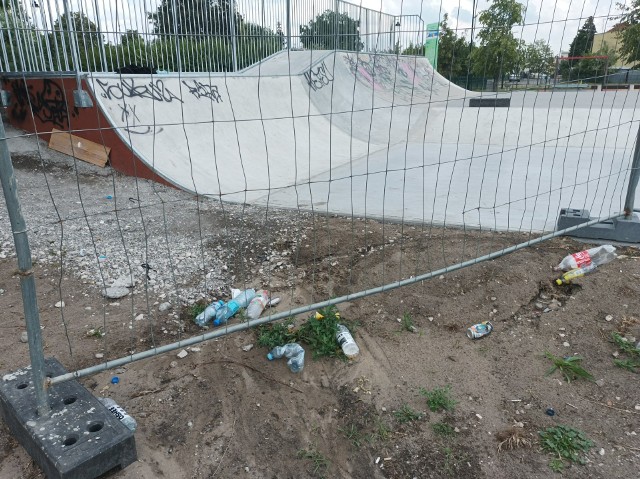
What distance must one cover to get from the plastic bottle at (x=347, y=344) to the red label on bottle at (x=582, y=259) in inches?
89.3

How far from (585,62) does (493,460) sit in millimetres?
5598

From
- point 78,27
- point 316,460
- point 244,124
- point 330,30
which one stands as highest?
point 330,30

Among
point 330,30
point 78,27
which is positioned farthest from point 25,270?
point 330,30

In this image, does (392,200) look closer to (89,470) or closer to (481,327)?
(481,327)

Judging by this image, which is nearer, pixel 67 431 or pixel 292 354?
pixel 67 431

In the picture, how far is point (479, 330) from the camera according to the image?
10.8ft

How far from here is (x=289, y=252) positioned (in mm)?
4605

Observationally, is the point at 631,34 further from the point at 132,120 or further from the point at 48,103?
the point at 48,103

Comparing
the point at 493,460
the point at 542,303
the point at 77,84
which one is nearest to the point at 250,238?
the point at 542,303

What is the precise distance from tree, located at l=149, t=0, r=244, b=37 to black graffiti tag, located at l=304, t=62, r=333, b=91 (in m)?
2.48

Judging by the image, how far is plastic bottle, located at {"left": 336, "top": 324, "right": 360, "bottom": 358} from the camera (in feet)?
9.96

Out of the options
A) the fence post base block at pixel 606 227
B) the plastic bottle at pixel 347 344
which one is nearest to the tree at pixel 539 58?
the fence post base block at pixel 606 227

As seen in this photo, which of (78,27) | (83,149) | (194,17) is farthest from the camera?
(194,17)

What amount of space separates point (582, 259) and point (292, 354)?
2.77 metres
